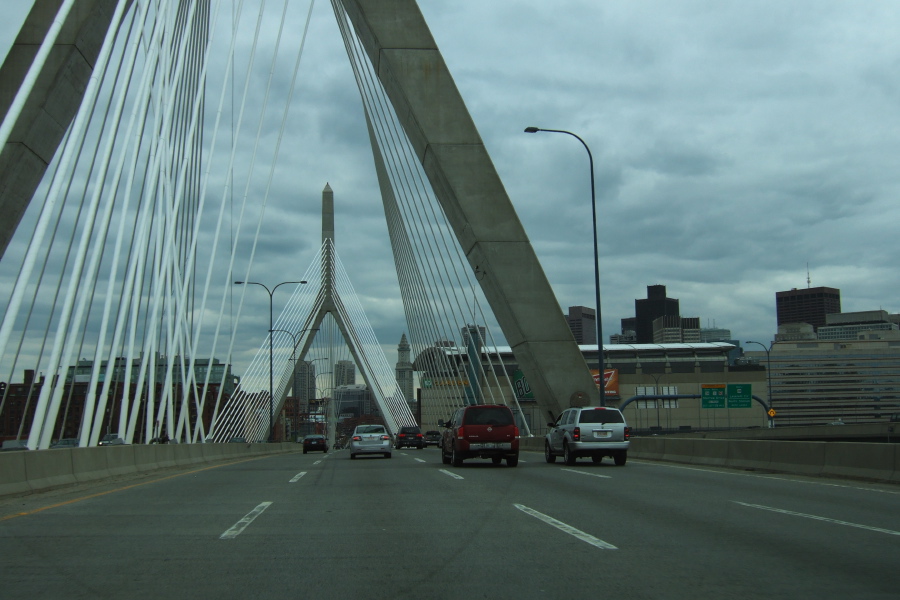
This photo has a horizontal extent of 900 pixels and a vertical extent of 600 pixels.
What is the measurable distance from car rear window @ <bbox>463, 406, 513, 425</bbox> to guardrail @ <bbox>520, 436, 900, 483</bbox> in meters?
5.35

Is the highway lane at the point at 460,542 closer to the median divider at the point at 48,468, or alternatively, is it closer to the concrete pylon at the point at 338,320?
the median divider at the point at 48,468

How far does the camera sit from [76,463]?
58.1 feet

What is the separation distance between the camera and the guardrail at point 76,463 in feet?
47.7

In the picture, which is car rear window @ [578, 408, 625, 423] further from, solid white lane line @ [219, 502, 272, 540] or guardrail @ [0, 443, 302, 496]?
solid white lane line @ [219, 502, 272, 540]

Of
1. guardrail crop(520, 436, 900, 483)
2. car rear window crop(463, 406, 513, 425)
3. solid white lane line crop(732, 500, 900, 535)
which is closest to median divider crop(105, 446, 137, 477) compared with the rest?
car rear window crop(463, 406, 513, 425)

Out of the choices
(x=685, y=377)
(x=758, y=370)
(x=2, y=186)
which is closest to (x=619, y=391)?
(x=685, y=377)

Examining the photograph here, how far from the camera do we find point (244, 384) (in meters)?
58.8

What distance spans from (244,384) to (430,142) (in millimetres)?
35638

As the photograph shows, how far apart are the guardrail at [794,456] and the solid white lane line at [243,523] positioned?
1052 centimetres

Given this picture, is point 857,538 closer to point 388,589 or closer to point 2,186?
point 388,589

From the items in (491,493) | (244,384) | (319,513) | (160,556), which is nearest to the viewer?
(160,556)

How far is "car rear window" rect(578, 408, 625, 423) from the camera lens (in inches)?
883

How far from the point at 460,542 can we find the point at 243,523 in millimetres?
3047

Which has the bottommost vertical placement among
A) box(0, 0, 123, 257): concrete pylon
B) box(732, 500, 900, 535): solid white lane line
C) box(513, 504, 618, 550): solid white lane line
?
box(513, 504, 618, 550): solid white lane line
